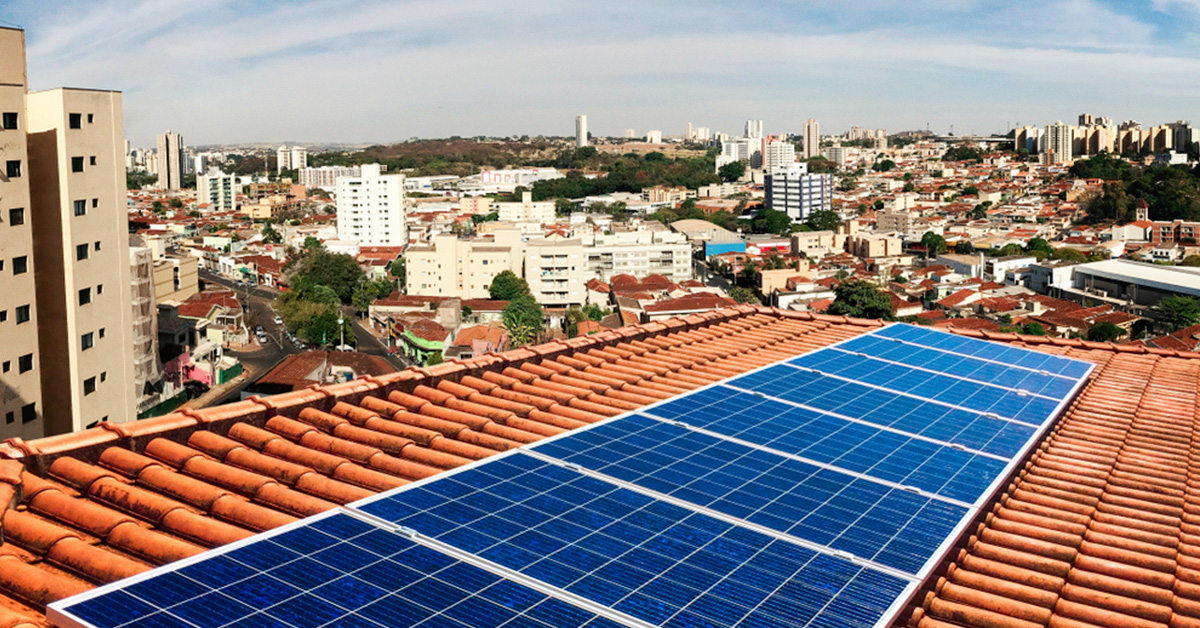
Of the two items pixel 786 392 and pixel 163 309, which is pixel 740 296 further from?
pixel 786 392

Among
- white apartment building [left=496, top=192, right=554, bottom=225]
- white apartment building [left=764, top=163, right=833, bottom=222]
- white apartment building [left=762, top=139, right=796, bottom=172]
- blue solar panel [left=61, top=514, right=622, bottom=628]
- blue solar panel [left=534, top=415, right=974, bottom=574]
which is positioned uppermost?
white apartment building [left=762, top=139, right=796, bottom=172]

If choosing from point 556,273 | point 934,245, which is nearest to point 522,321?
point 556,273

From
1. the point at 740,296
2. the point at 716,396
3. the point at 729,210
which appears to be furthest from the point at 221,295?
the point at 729,210

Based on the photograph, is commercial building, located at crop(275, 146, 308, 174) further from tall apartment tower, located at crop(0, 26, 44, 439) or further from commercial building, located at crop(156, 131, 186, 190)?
tall apartment tower, located at crop(0, 26, 44, 439)

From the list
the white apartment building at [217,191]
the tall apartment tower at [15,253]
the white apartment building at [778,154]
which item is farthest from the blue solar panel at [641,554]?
the white apartment building at [778,154]

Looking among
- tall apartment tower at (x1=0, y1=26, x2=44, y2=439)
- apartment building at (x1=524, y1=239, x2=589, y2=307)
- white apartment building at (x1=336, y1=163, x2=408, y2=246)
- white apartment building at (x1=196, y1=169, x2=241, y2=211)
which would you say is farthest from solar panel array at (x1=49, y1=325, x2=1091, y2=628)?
white apartment building at (x1=196, y1=169, x2=241, y2=211)

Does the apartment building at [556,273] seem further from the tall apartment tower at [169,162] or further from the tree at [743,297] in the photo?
the tall apartment tower at [169,162]
